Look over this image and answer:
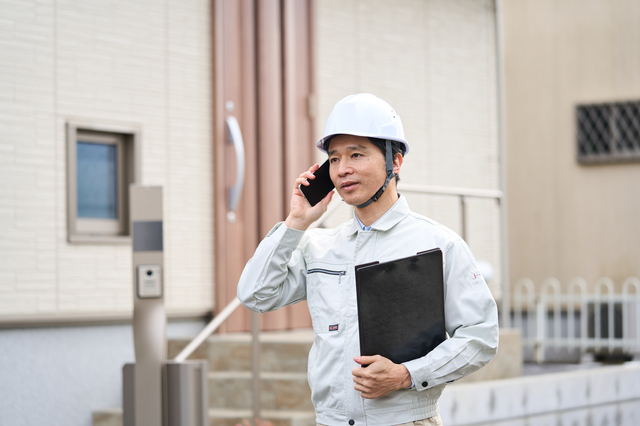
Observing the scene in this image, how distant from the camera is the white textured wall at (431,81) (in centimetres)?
660

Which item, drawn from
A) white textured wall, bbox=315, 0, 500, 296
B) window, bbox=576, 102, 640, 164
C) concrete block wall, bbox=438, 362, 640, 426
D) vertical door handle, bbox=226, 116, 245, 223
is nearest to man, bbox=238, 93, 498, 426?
concrete block wall, bbox=438, 362, 640, 426

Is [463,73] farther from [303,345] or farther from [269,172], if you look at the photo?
[303,345]

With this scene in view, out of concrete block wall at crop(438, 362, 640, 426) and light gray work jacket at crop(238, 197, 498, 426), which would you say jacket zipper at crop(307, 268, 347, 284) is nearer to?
light gray work jacket at crop(238, 197, 498, 426)

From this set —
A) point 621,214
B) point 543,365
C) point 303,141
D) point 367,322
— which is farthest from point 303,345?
point 621,214

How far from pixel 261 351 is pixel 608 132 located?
6.53 metres

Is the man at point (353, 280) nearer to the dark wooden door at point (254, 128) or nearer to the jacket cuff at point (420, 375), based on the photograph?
the jacket cuff at point (420, 375)

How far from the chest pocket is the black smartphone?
0.70 feet

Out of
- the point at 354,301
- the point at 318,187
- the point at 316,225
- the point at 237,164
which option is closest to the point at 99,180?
the point at 237,164

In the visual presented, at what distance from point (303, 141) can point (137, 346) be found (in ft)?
10.5

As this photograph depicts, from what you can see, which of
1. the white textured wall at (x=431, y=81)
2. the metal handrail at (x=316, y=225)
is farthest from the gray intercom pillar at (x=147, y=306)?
the white textured wall at (x=431, y=81)

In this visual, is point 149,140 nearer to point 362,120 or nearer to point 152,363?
point 152,363

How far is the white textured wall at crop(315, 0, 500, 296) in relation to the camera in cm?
660

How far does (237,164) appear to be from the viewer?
18.3ft

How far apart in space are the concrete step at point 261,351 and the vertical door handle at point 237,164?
3.05ft
